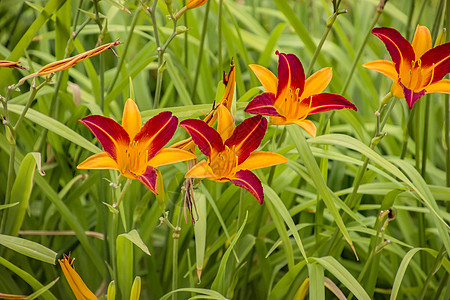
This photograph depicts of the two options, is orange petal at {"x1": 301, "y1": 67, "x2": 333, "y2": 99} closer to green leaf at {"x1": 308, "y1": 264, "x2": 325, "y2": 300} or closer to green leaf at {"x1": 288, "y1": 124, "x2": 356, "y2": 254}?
green leaf at {"x1": 288, "y1": 124, "x2": 356, "y2": 254}

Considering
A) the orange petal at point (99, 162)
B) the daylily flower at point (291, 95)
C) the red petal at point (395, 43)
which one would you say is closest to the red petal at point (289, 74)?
the daylily flower at point (291, 95)

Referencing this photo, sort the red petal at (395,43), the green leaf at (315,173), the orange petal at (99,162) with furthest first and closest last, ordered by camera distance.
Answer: the green leaf at (315,173) → the red petal at (395,43) → the orange petal at (99,162)

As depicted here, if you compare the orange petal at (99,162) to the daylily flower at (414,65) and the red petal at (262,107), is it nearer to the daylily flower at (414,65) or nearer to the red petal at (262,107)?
the red petal at (262,107)

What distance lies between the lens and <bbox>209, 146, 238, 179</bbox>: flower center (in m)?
0.60

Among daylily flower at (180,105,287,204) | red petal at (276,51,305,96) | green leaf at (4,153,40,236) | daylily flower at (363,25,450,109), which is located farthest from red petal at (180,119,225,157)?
green leaf at (4,153,40,236)

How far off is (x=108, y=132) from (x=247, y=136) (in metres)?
0.16

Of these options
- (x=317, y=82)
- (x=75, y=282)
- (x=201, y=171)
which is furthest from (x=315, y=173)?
(x=75, y=282)

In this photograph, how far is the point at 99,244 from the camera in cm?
104

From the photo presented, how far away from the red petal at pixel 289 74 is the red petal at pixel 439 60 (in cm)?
17

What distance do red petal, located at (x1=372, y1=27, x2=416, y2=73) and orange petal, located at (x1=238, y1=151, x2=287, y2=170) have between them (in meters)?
0.20

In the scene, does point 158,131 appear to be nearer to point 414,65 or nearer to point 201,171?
point 201,171

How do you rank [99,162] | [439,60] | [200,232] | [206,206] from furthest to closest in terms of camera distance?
1. [206,206]
2. [200,232]
3. [439,60]
4. [99,162]

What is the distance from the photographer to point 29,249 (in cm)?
71

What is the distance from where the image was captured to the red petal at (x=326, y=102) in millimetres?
625
